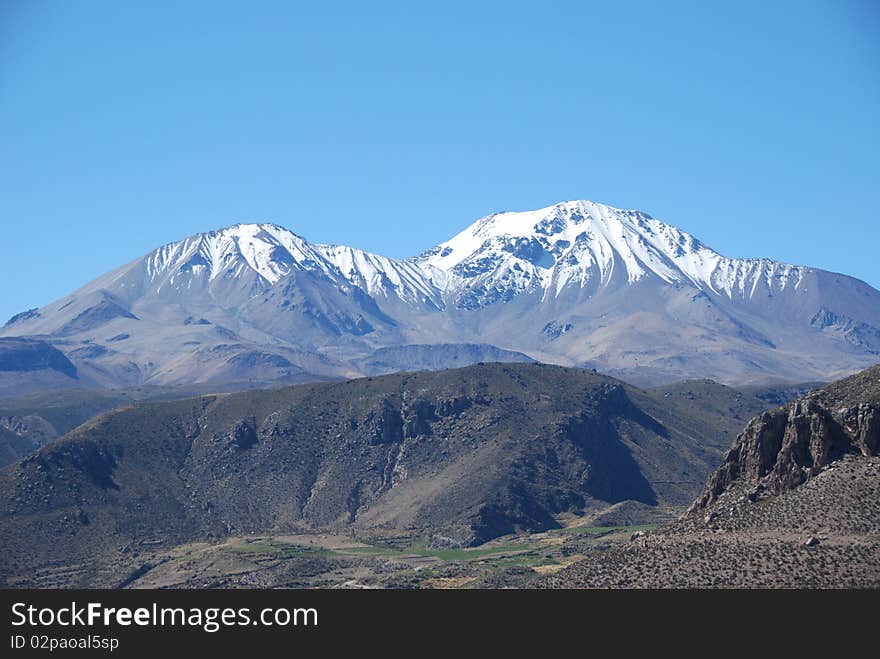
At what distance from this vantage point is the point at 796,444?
13962cm

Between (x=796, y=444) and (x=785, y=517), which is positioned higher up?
(x=796, y=444)

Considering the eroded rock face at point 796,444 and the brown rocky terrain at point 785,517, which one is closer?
the brown rocky terrain at point 785,517

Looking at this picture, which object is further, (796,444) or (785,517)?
(796,444)

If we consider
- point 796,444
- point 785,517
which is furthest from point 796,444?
point 785,517

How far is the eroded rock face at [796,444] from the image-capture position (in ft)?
449

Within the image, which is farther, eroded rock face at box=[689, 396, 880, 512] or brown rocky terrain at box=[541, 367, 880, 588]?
eroded rock face at box=[689, 396, 880, 512]

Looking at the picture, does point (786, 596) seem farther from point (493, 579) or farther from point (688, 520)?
point (493, 579)

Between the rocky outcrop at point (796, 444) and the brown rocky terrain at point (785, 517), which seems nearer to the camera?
the brown rocky terrain at point (785, 517)

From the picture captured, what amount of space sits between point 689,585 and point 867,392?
3778cm

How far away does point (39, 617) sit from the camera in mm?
84375

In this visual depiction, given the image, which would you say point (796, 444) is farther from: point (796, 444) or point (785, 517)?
point (785, 517)

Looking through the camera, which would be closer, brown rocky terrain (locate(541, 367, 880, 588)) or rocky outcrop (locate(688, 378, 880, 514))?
brown rocky terrain (locate(541, 367, 880, 588))

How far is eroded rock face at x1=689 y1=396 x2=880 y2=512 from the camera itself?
137 meters

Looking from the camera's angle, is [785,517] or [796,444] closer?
[785,517]
